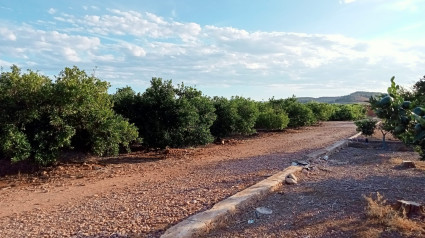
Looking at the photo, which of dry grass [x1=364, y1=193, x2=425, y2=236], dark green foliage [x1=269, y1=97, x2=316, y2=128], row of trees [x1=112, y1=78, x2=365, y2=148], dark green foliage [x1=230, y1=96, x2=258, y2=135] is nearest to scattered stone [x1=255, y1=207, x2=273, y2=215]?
dry grass [x1=364, y1=193, x2=425, y2=236]

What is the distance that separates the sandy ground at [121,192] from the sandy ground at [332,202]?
0.85 meters

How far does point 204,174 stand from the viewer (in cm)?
781

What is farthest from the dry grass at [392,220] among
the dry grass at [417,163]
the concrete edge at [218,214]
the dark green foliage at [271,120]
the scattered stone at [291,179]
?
the dark green foliage at [271,120]

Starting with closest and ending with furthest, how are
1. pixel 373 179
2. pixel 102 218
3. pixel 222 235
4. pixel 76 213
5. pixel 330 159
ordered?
pixel 222 235 < pixel 102 218 < pixel 76 213 < pixel 373 179 < pixel 330 159

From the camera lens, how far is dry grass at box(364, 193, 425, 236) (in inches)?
153

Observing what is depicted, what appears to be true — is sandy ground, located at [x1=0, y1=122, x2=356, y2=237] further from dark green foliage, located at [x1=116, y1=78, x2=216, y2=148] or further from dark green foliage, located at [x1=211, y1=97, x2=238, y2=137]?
dark green foliage, located at [x1=211, y1=97, x2=238, y2=137]

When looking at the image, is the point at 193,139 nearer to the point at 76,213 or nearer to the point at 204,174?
the point at 204,174

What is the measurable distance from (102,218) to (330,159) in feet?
21.7

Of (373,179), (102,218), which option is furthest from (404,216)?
(102,218)

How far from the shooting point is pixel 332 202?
509 centimetres

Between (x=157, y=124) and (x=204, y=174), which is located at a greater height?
(x=157, y=124)

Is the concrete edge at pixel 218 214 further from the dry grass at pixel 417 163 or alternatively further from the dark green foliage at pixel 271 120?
the dark green foliage at pixel 271 120

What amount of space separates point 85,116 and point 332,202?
20.0 feet

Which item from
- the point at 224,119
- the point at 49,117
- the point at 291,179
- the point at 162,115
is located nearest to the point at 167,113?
the point at 162,115
